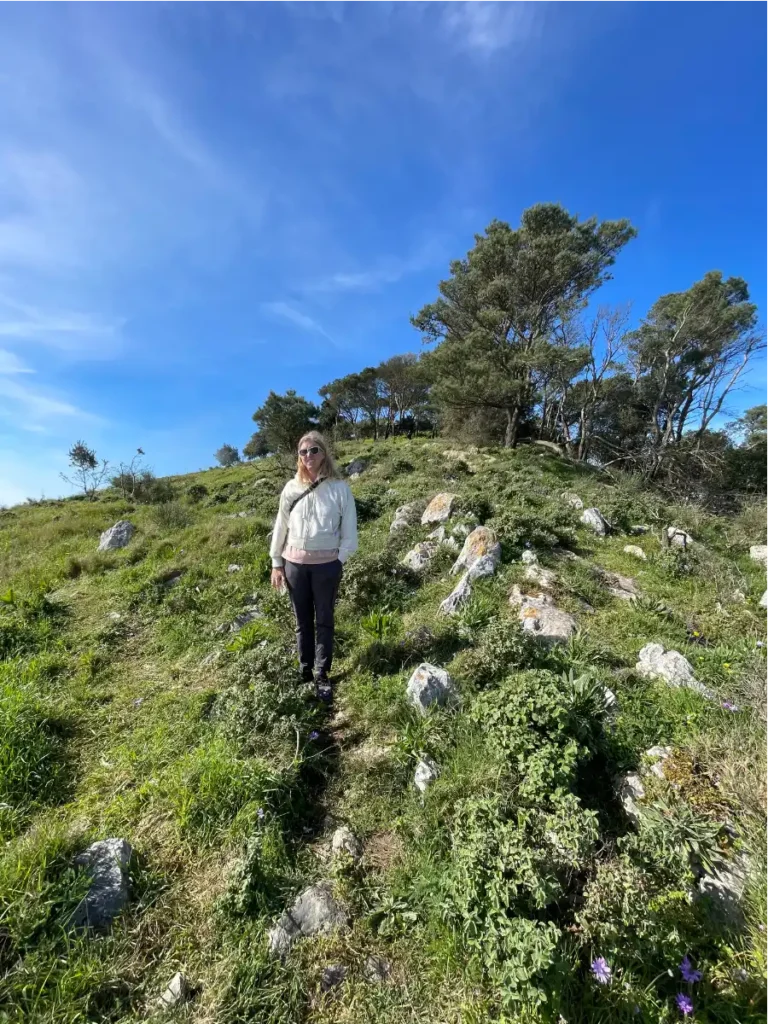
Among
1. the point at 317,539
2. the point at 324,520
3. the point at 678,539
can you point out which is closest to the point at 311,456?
the point at 324,520

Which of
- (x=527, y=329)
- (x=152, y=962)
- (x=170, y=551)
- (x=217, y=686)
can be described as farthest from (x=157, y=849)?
(x=527, y=329)

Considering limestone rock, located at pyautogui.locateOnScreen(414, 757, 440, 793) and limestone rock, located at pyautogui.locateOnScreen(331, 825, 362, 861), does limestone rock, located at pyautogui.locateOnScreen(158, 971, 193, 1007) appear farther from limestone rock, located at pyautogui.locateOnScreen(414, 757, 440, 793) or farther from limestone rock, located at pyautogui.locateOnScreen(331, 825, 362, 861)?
limestone rock, located at pyautogui.locateOnScreen(414, 757, 440, 793)

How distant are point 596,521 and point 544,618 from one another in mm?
4023

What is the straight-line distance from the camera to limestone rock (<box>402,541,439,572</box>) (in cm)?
622

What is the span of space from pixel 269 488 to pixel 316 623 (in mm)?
12200

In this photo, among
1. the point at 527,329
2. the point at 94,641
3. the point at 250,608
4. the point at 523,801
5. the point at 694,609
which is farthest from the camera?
the point at 527,329

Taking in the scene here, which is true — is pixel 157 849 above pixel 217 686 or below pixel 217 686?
below

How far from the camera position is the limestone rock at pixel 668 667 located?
10.7 feet

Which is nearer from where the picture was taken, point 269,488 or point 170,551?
point 170,551

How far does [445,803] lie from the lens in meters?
2.55

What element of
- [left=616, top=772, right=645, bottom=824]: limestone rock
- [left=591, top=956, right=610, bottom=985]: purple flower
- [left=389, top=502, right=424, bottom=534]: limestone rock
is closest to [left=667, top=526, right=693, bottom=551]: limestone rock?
[left=389, top=502, right=424, bottom=534]: limestone rock

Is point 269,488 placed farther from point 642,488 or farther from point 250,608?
point 642,488

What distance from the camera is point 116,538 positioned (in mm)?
9633

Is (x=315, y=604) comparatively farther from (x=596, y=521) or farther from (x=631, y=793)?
(x=596, y=521)
